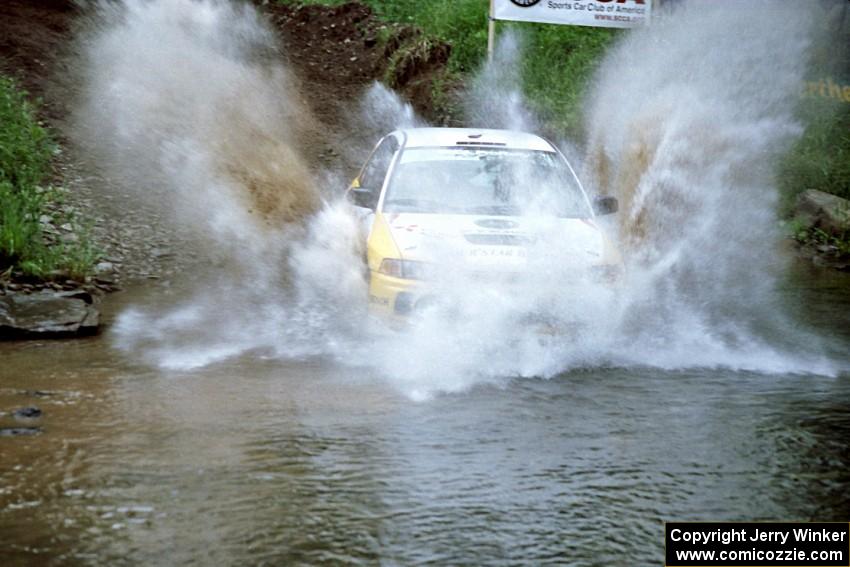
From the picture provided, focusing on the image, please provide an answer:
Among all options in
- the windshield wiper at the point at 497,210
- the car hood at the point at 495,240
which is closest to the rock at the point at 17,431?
the car hood at the point at 495,240

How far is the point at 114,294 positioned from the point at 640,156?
270 inches

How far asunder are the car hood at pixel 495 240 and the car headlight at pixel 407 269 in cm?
5

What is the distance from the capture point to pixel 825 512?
16.3 feet

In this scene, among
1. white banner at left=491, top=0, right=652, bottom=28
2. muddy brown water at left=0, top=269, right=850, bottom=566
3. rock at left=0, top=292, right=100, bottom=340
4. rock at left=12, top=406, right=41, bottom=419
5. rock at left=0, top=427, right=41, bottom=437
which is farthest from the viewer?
white banner at left=491, top=0, right=652, bottom=28

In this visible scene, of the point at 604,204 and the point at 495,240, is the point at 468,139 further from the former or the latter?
the point at 495,240

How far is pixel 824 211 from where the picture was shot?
12180 millimetres

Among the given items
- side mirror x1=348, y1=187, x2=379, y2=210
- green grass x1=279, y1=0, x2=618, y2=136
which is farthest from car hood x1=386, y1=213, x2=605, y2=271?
green grass x1=279, y1=0, x2=618, y2=136

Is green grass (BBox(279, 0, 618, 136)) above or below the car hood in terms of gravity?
above

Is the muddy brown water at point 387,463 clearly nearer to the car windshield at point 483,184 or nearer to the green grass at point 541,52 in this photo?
the car windshield at point 483,184

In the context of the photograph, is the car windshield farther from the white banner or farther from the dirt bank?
the white banner

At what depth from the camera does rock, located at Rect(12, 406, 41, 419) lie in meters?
6.07

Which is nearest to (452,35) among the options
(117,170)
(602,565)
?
(117,170)

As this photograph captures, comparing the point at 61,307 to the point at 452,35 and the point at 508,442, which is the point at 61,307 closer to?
the point at 508,442

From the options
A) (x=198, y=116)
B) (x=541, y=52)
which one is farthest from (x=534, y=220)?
(x=541, y=52)
